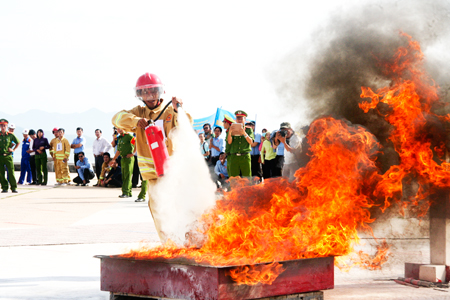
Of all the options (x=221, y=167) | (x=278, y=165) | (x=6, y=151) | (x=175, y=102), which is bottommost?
(x=221, y=167)

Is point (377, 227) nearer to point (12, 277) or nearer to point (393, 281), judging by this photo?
point (393, 281)

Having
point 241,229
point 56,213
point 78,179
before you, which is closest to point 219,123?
point 78,179

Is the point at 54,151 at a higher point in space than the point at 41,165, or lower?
higher

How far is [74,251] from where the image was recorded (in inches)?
277

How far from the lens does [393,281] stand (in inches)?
219

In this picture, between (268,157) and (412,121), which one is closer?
(412,121)

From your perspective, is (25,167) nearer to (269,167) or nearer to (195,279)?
(269,167)

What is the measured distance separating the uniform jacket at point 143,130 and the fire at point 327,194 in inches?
35.0

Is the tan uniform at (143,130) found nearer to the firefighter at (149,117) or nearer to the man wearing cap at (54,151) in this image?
the firefighter at (149,117)

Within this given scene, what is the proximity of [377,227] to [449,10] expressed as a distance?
7.04ft

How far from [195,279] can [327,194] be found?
4.54 ft

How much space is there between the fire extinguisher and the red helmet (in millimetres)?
512

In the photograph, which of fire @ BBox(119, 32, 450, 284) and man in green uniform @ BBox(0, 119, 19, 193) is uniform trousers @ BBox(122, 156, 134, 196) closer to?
man in green uniform @ BBox(0, 119, 19, 193)

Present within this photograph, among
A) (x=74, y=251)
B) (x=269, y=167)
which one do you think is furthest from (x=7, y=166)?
(x=74, y=251)
